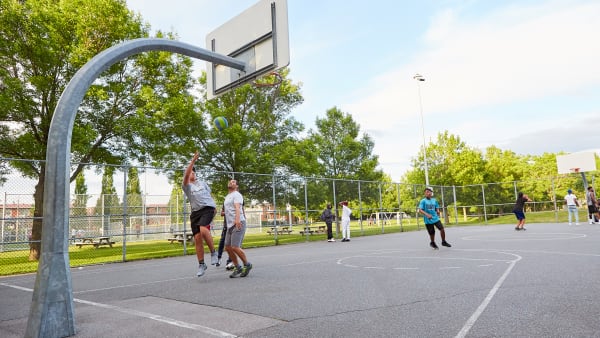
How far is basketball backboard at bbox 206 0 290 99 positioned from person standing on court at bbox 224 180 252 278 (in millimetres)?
2197

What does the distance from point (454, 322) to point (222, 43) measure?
662 centimetres

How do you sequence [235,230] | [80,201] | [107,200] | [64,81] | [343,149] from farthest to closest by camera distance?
[343,149]
[107,200]
[80,201]
[64,81]
[235,230]

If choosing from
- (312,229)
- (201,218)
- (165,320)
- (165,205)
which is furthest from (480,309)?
(312,229)

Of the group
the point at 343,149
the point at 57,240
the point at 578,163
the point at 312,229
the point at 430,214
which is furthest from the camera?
the point at 343,149

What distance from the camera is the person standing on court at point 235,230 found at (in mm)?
7367

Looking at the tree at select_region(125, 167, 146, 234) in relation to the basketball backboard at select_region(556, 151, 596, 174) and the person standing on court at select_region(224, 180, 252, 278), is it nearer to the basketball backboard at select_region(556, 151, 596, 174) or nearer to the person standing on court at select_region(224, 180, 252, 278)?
the person standing on court at select_region(224, 180, 252, 278)

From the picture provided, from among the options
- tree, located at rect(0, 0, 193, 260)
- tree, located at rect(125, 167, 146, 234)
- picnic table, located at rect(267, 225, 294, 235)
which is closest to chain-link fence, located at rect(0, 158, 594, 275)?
tree, located at rect(125, 167, 146, 234)

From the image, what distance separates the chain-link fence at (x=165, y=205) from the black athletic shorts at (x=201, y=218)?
16.2 feet

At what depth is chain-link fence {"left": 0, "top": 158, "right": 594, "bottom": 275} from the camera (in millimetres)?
12984

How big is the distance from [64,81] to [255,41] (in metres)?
13.0

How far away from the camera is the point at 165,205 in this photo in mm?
16672

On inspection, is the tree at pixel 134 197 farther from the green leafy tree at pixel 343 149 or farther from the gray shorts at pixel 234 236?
the green leafy tree at pixel 343 149

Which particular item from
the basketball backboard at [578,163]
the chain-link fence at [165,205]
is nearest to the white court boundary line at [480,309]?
the chain-link fence at [165,205]

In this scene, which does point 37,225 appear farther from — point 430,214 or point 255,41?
point 430,214
